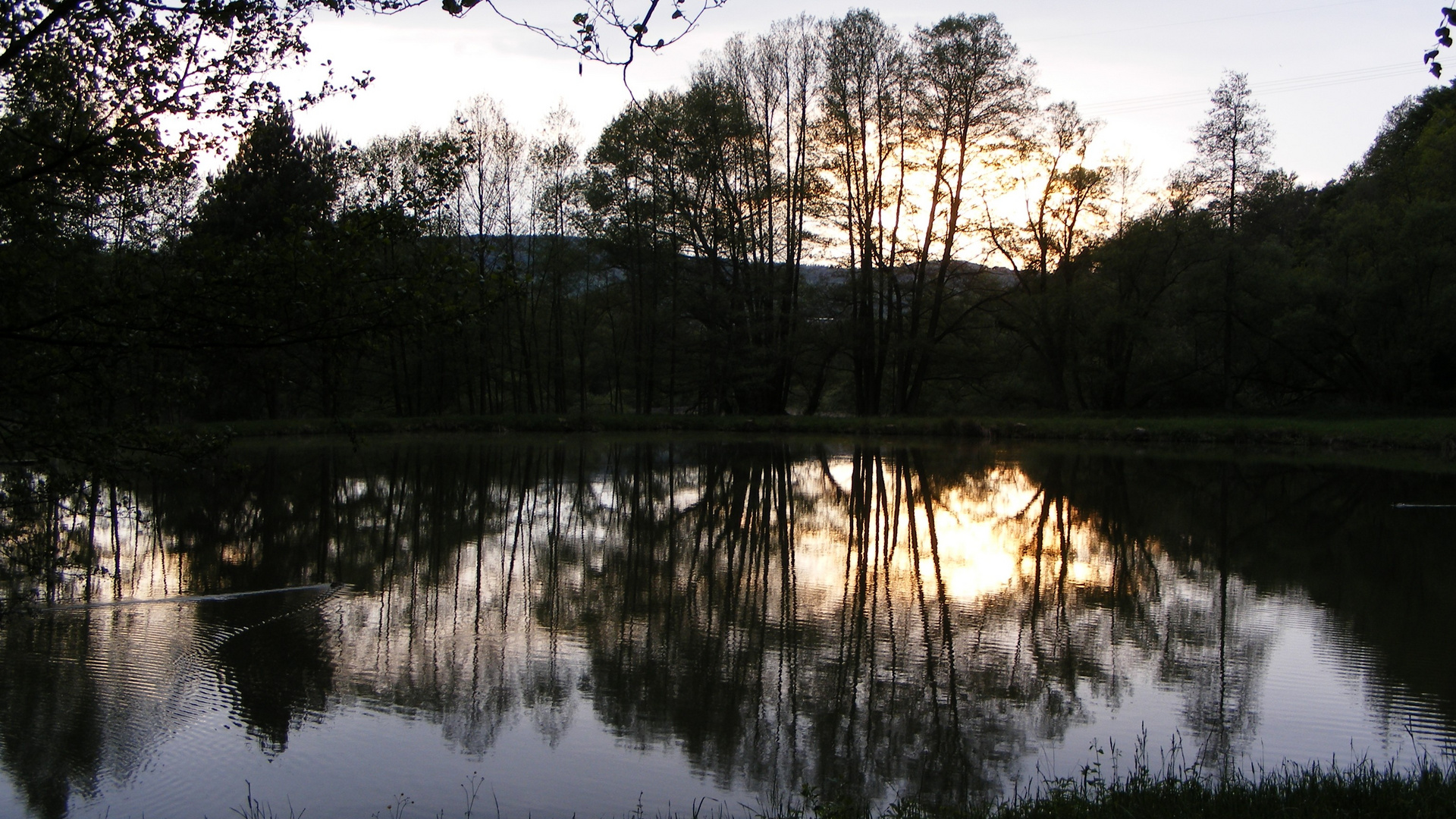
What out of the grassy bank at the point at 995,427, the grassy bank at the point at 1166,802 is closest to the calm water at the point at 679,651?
the grassy bank at the point at 1166,802

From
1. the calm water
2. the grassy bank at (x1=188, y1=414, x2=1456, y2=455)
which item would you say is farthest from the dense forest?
the calm water

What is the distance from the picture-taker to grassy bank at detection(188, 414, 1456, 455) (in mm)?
27359

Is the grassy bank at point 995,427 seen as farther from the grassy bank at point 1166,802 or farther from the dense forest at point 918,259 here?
the grassy bank at point 1166,802

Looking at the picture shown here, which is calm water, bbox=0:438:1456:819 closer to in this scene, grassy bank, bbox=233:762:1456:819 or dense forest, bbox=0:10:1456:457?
grassy bank, bbox=233:762:1456:819

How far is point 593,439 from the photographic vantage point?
32312mm

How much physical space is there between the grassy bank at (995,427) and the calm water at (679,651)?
15.2m

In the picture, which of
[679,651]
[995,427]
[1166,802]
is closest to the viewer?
[1166,802]

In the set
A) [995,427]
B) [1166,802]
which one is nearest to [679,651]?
[1166,802]

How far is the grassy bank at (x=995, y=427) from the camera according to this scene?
2736 cm

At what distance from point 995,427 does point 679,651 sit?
26.8m

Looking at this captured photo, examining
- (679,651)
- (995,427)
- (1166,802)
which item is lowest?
(679,651)

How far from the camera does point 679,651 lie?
7.11 meters

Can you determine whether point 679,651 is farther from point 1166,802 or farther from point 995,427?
point 995,427

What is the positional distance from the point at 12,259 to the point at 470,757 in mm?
3158
